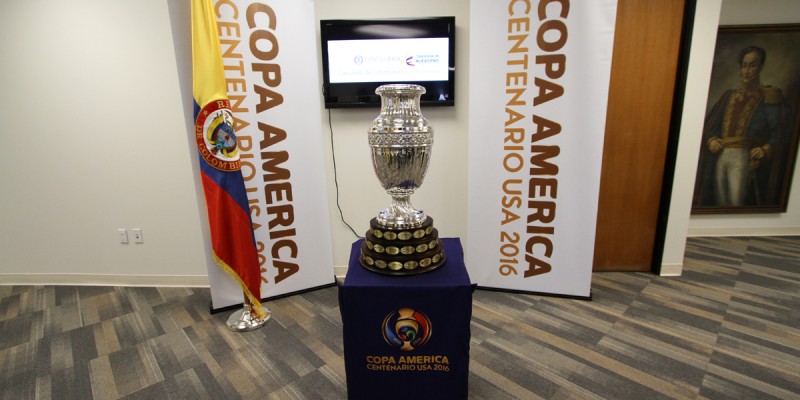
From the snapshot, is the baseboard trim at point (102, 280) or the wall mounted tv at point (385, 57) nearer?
the wall mounted tv at point (385, 57)

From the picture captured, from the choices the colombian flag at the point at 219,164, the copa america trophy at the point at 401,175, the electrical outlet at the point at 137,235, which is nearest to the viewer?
the copa america trophy at the point at 401,175

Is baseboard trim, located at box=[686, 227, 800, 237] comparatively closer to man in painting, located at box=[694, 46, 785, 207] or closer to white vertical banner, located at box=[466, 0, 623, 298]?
man in painting, located at box=[694, 46, 785, 207]

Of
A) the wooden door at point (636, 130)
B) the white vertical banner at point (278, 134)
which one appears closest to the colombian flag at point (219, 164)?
the white vertical banner at point (278, 134)

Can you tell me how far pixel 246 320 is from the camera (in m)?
2.20

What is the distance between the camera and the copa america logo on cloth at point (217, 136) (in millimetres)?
1961

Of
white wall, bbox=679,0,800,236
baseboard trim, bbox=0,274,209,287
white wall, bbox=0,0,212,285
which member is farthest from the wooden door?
baseboard trim, bbox=0,274,209,287

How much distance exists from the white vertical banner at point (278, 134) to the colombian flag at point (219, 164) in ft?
0.64

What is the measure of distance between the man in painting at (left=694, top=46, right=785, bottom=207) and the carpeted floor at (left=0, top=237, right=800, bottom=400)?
101cm

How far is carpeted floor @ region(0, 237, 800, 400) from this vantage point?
169cm

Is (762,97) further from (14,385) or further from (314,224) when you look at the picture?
(14,385)

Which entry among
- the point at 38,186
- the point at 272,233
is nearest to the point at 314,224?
the point at 272,233

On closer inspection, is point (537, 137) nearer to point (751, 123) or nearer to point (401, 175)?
point (401, 175)

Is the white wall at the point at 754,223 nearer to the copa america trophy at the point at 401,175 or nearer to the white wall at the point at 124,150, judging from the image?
the white wall at the point at 124,150

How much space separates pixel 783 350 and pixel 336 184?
9.20 feet
